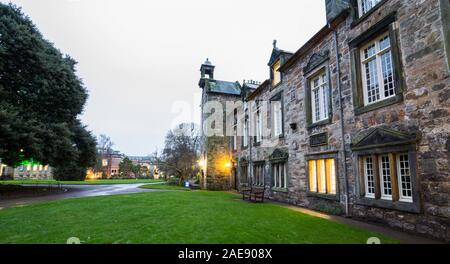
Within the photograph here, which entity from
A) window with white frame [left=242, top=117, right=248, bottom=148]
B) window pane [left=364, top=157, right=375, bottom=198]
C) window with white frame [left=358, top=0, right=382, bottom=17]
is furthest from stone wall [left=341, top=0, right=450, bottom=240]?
window with white frame [left=242, top=117, right=248, bottom=148]

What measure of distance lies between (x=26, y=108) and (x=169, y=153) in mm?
20002

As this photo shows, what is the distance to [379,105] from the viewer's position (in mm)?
8062

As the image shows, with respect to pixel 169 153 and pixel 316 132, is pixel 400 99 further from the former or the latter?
pixel 169 153

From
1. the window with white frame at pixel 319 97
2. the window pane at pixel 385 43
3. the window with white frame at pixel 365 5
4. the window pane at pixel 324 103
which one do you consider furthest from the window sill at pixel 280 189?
the window with white frame at pixel 365 5

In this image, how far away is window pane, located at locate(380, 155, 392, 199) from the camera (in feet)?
25.9

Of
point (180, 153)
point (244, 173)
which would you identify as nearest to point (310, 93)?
point (244, 173)

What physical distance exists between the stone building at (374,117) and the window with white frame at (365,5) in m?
0.04

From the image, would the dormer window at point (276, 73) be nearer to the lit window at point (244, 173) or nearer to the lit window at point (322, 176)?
the lit window at point (322, 176)

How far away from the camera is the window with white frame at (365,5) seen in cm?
904

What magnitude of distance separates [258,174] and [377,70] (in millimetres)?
11976

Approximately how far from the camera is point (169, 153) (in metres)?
37.1

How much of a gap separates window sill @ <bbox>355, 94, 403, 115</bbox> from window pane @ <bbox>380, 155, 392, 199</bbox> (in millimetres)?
1762

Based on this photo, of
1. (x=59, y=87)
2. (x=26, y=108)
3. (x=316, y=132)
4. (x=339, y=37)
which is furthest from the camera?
(x=59, y=87)

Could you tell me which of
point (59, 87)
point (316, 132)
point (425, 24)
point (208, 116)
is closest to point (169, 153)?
point (208, 116)
